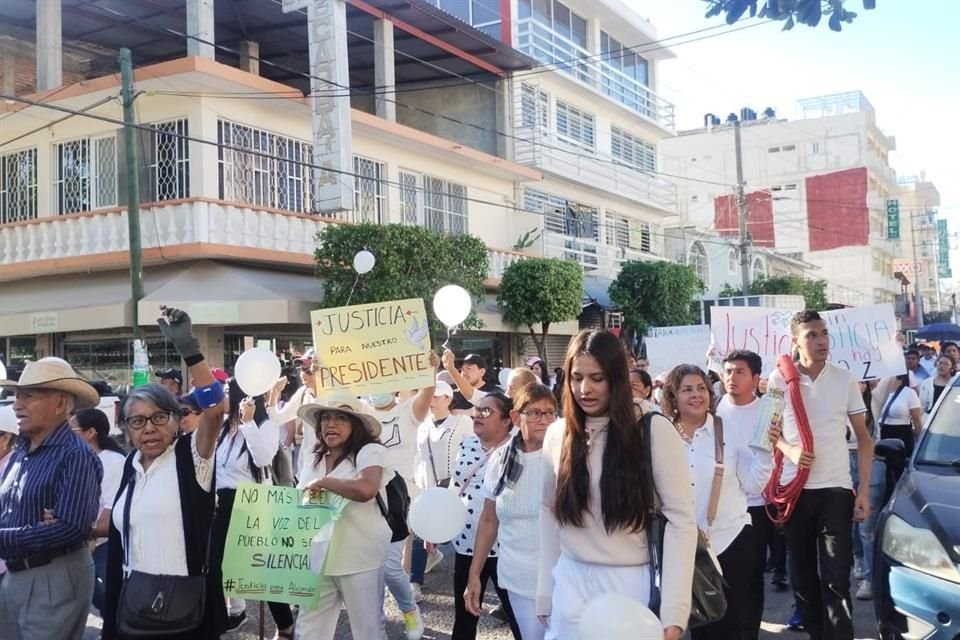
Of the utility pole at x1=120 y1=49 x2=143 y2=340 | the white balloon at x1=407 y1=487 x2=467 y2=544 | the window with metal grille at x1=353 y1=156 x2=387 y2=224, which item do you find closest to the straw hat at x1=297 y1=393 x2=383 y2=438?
the white balloon at x1=407 y1=487 x2=467 y2=544

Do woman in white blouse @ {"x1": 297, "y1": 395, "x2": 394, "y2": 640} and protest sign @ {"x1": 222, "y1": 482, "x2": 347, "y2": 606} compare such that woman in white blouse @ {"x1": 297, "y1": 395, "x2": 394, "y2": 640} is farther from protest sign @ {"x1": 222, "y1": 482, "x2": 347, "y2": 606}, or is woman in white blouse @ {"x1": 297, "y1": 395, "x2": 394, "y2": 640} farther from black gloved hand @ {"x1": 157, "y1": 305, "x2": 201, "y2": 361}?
black gloved hand @ {"x1": 157, "y1": 305, "x2": 201, "y2": 361}

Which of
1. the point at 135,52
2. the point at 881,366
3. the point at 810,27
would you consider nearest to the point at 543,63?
the point at 135,52

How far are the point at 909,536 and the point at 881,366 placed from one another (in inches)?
112

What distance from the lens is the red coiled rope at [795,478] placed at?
490 cm

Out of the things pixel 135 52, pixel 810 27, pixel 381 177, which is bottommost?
pixel 810 27

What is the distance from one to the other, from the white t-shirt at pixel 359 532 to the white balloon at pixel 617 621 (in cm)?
224

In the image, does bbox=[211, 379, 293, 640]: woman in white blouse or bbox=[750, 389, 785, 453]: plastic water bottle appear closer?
bbox=[750, 389, 785, 453]: plastic water bottle

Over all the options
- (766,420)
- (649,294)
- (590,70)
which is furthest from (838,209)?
(766,420)

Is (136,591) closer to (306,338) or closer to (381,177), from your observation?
(306,338)

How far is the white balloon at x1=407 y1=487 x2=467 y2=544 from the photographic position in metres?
4.48

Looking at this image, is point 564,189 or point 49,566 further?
point 564,189

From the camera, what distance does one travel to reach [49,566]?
3854 mm

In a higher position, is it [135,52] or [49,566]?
[135,52]

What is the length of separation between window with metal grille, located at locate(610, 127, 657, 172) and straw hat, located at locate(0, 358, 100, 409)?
26.6 meters
